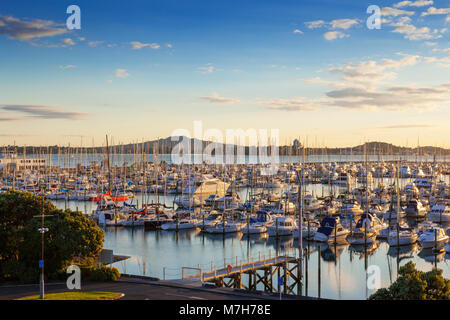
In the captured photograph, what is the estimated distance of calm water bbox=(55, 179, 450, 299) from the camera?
50000mm


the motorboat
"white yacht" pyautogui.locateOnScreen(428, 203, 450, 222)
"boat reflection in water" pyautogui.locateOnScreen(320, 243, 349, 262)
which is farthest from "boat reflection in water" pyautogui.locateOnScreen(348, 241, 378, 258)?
"white yacht" pyautogui.locateOnScreen(428, 203, 450, 222)

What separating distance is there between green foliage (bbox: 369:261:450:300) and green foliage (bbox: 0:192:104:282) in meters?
24.5

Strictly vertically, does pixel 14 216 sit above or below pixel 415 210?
above

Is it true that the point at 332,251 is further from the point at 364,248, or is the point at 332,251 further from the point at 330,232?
the point at 364,248

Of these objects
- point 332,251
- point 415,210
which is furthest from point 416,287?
point 415,210

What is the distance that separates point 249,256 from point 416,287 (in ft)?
125

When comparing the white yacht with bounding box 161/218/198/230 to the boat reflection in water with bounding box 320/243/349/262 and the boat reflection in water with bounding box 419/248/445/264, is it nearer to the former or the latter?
the boat reflection in water with bounding box 320/243/349/262

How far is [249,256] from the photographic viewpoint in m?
60.8

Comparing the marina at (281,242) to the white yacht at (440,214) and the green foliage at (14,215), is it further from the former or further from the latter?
the green foliage at (14,215)

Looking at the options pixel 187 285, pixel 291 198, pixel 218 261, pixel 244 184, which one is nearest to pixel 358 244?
pixel 218 261

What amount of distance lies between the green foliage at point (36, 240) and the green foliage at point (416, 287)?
24455 millimetres
